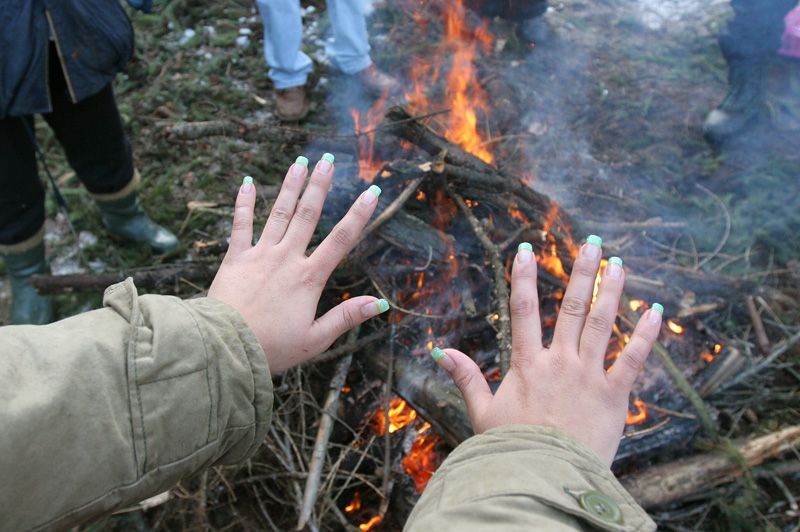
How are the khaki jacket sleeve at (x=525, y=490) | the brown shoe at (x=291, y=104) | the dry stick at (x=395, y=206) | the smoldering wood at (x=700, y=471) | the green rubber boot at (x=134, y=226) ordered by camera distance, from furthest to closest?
the brown shoe at (x=291, y=104) < the green rubber boot at (x=134, y=226) < the dry stick at (x=395, y=206) < the smoldering wood at (x=700, y=471) < the khaki jacket sleeve at (x=525, y=490)

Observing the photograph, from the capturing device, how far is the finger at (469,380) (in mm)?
1548

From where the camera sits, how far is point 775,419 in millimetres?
3000

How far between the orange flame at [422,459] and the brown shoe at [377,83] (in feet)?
11.1

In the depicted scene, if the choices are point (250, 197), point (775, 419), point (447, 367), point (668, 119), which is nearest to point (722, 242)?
point (775, 419)

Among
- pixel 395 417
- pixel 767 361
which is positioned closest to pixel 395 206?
pixel 395 417

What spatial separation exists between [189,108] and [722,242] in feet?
15.5

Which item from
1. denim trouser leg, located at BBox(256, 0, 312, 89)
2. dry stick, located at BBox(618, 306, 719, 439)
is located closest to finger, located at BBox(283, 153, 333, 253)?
dry stick, located at BBox(618, 306, 719, 439)

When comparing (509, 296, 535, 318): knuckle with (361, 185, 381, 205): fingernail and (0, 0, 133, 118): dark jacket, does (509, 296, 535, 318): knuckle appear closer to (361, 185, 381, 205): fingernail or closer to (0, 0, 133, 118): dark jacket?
(361, 185, 381, 205): fingernail

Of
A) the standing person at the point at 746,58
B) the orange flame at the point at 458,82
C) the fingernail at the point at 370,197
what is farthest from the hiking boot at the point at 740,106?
the fingernail at the point at 370,197

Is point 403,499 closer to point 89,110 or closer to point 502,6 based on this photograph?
point 89,110

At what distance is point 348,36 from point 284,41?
0.59m

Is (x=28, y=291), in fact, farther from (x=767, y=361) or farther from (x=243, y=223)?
(x=767, y=361)

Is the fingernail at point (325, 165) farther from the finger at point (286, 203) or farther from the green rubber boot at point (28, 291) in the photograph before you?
the green rubber boot at point (28, 291)

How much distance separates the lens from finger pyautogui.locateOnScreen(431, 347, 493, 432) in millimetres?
1548
